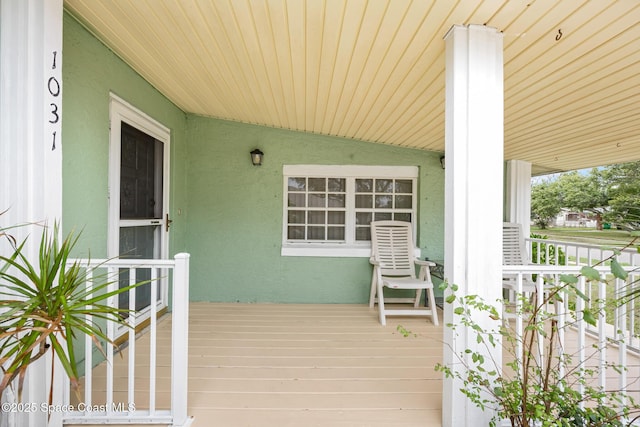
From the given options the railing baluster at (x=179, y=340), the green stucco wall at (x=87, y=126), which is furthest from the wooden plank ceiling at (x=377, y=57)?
the railing baluster at (x=179, y=340)

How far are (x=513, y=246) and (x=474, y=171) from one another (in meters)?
2.87

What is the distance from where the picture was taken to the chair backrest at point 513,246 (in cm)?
387

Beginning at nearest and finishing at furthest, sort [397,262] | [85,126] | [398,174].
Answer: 1. [85,126]
2. [397,262]
3. [398,174]

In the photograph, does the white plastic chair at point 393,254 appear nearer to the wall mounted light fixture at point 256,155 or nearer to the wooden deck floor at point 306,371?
the wooden deck floor at point 306,371

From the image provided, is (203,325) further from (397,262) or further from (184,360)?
(397,262)

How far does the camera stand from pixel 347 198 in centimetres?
425

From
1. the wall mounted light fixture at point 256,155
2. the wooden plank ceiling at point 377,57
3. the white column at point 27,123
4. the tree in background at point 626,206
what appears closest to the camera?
the tree in background at point 626,206

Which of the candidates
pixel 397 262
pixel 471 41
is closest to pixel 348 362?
pixel 397 262

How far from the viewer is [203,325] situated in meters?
3.21

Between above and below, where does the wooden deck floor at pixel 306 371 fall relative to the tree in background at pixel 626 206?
below

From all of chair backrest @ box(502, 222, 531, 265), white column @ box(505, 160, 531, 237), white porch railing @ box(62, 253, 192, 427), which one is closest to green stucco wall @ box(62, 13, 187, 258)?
white porch railing @ box(62, 253, 192, 427)

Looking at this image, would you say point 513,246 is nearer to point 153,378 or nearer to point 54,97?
point 153,378

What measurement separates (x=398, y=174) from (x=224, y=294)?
2847 mm

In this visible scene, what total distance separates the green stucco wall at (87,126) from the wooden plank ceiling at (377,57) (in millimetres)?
136
